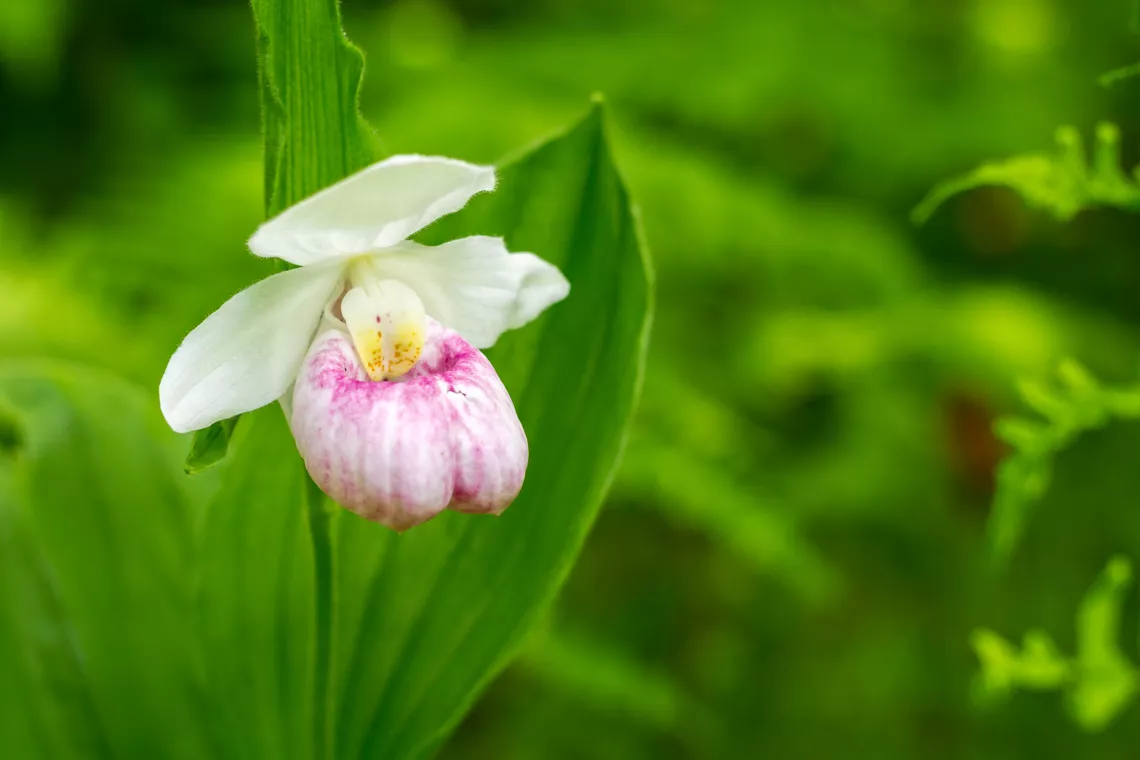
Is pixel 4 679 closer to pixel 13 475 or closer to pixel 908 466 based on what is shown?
pixel 13 475

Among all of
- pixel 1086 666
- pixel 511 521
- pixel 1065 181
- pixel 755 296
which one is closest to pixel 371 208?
pixel 511 521

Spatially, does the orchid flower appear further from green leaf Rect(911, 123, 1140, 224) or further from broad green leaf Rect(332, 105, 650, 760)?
green leaf Rect(911, 123, 1140, 224)

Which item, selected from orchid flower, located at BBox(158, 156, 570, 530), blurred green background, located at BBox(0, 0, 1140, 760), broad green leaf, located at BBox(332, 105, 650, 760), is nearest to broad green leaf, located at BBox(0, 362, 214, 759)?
broad green leaf, located at BBox(332, 105, 650, 760)

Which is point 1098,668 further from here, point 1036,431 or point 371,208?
point 371,208

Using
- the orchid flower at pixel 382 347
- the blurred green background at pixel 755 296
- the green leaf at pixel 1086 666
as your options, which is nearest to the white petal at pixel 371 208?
A: the orchid flower at pixel 382 347

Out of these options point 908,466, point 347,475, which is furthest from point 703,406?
point 347,475

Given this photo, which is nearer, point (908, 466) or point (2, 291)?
point (2, 291)

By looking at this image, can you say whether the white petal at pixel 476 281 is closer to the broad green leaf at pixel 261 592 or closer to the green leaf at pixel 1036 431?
the broad green leaf at pixel 261 592
